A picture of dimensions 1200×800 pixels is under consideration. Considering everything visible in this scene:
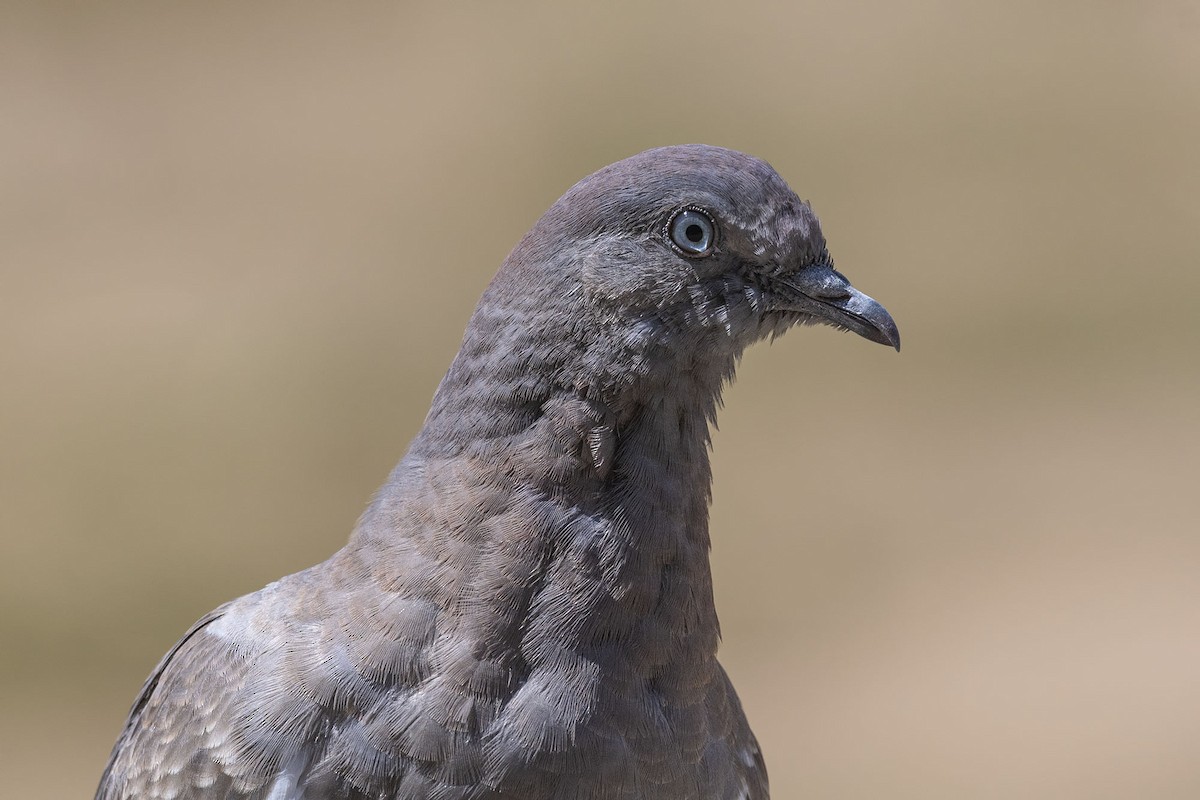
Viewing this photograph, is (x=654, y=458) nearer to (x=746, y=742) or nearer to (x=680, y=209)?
(x=680, y=209)

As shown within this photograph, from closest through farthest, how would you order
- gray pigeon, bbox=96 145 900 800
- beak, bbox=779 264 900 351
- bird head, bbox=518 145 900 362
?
gray pigeon, bbox=96 145 900 800
bird head, bbox=518 145 900 362
beak, bbox=779 264 900 351

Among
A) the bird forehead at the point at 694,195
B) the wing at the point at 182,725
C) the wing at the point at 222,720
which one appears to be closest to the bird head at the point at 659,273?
the bird forehead at the point at 694,195

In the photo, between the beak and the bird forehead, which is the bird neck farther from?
the bird forehead

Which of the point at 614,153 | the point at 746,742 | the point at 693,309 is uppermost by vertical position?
the point at 614,153

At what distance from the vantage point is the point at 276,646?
3.87 m

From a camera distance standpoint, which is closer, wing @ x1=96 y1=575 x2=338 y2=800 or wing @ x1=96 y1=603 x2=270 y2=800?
wing @ x1=96 y1=575 x2=338 y2=800

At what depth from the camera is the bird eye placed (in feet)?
12.3

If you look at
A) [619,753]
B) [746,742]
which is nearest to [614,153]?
[746,742]

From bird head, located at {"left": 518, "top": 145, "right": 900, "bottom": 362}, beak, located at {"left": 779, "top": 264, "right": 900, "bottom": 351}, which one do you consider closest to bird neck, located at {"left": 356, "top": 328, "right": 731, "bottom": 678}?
bird head, located at {"left": 518, "top": 145, "right": 900, "bottom": 362}

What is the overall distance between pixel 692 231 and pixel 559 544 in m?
1.01

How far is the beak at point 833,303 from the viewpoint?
3.88m

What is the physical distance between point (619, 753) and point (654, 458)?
869 millimetres

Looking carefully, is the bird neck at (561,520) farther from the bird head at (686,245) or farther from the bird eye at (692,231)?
the bird eye at (692,231)

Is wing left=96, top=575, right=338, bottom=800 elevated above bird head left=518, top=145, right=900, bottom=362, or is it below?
below
